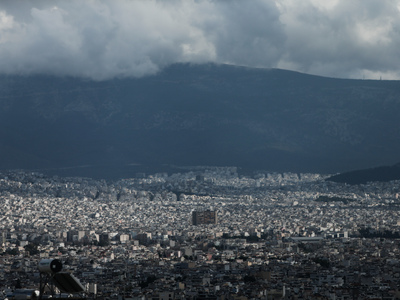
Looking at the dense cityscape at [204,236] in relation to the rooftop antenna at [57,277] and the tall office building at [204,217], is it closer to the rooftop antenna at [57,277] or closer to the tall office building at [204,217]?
the tall office building at [204,217]

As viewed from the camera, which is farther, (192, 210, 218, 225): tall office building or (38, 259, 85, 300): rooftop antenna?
(192, 210, 218, 225): tall office building

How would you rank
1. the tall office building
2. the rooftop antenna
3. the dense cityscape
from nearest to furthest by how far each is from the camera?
the rooftop antenna
the dense cityscape
the tall office building

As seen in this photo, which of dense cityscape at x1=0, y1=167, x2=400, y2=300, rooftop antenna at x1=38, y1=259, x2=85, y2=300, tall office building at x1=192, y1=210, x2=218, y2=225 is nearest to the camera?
rooftop antenna at x1=38, y1=259, x2=85, y2=300

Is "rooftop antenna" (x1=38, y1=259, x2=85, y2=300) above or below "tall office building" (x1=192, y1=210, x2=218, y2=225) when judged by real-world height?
above

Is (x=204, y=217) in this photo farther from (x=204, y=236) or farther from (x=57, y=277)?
(x=57, y=277)

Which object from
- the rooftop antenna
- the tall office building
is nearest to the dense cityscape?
the tall office building

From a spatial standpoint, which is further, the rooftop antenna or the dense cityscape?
the dense cityscape

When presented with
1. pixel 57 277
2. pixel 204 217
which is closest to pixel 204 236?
pixel 204 217

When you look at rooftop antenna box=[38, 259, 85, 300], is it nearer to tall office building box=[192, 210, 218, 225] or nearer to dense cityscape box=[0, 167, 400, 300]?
dense cityscape box=[0, 167, 400, 300]
